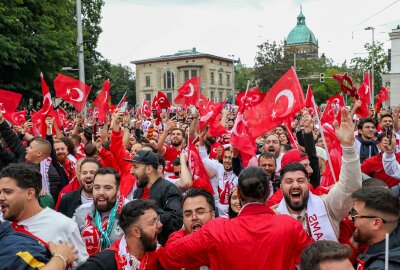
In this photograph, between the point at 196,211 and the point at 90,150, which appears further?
the point at 90,150

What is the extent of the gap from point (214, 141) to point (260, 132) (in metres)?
3.76

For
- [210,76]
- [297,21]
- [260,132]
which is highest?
[297,21]

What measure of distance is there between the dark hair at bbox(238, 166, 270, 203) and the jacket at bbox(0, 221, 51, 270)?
1.41m

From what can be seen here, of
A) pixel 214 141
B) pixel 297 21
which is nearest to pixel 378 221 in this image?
pixel 214 141

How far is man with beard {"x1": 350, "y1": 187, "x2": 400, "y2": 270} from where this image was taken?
2.98m

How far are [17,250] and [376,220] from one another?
7.34 ft

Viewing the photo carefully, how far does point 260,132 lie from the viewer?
6238 mm

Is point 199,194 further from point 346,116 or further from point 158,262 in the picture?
point 346,116

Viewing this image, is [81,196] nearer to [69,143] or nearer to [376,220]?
[69,143]

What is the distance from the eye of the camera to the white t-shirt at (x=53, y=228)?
11.5 ft

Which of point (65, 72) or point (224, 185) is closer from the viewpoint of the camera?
point (224, 185)

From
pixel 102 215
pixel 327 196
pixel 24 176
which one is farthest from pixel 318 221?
pixel 24 176

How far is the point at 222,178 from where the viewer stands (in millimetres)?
6996

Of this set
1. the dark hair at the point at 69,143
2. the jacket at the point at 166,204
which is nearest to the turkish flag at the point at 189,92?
the dark hair at the point at 69,143
